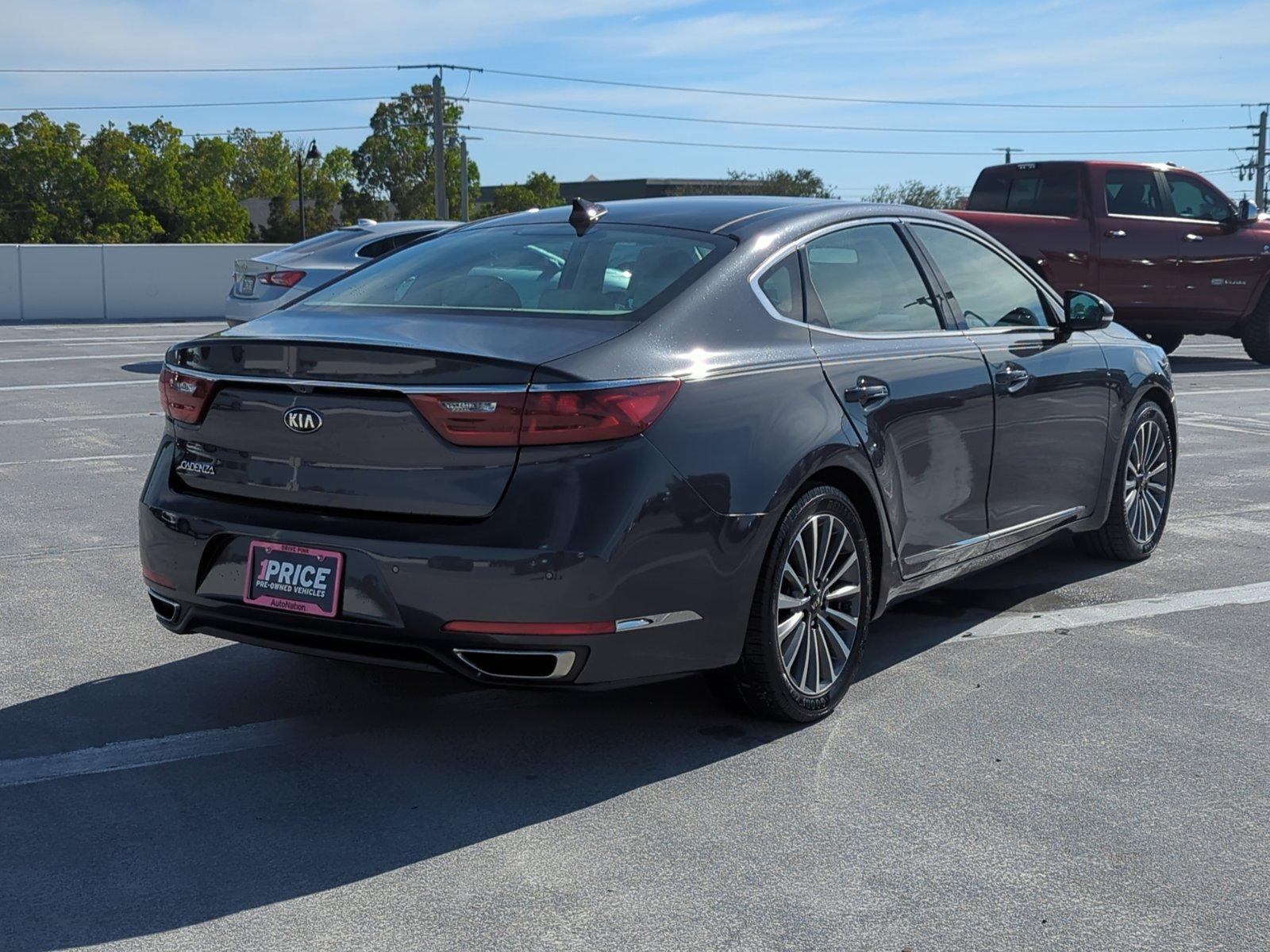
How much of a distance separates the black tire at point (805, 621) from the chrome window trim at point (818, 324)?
53 centimetres

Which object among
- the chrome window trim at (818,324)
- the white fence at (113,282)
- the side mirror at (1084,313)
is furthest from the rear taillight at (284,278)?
the white fence at (113,282)

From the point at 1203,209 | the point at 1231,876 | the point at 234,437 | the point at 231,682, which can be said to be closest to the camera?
the point at 1231,876

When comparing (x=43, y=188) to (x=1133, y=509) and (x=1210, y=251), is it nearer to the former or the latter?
(x=1210, y=251)

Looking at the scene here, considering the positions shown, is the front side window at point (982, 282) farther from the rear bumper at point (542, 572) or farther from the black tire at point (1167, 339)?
the black tire at point (1167, 339)

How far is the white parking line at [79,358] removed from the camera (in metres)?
16.8

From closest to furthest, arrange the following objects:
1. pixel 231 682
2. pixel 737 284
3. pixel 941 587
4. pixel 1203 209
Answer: pixel 737 284, pixel 231 682, pixel 941 587, pixel 1203 209

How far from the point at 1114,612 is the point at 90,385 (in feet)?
36.0

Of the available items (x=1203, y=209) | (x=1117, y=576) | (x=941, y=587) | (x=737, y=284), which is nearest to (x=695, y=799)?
(x=737, y=284)

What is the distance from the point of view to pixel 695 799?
389 centimetres

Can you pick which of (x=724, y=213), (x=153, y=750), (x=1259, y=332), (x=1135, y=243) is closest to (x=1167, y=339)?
(x=1259, y=332)

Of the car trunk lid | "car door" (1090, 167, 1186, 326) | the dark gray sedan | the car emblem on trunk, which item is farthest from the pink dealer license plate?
"car door" (1090, 167, 1186, 326)

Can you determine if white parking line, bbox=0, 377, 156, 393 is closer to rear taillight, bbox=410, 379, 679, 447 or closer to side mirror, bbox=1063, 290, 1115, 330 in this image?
side mirror, bbox=1063, 290, 1115, 330

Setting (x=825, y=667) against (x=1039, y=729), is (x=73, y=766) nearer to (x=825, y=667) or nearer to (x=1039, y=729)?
(x=825, y=667)

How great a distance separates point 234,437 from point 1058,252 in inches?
494
